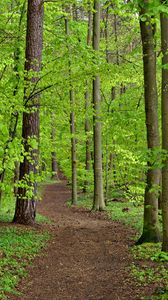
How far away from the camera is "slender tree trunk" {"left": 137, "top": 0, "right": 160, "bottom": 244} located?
9398 mm

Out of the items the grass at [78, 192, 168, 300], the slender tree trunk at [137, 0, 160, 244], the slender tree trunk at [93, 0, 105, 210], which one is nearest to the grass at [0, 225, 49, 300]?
the grass at [78, 192, 168, 300]

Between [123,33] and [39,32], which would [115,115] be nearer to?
[39,32]

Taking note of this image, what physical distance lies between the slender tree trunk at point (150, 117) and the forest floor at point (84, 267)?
2.86 feet

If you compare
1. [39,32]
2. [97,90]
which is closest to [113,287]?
[39,32]

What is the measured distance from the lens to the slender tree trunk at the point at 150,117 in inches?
370

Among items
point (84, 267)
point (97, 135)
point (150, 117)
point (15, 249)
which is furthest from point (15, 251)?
point (97, 135)

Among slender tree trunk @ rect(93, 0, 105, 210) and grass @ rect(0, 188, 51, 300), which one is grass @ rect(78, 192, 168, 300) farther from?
slender tree trunk @ rect(93, 0, 105, 210)

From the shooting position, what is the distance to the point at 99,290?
682 centimetres

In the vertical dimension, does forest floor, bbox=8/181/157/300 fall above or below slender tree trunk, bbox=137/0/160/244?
below

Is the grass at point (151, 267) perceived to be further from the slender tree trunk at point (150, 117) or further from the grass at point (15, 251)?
the grass at point (15, 251)

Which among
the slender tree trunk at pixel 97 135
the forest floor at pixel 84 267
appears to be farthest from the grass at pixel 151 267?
the slender tree trunk at pixel 97 135

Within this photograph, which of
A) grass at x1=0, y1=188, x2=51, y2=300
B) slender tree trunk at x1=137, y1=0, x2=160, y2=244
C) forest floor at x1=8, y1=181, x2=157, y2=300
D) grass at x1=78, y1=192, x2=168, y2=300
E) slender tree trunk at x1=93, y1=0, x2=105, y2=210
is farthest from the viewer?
slender tree trunk at x1=93, y1=0, x2=105, y2=210

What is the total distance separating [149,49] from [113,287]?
18.9ft

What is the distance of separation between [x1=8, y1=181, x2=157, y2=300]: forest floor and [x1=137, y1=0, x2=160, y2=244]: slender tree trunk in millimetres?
872
